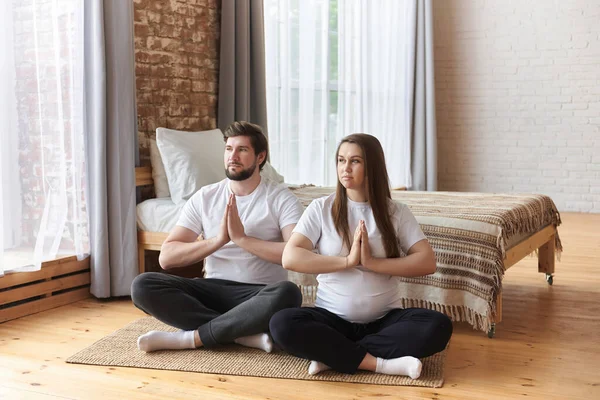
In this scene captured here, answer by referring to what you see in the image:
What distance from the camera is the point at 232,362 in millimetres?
2773

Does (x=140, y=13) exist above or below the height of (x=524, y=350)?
above

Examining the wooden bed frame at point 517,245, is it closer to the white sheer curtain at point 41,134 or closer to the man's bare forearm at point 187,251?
the white sheer curtain at point 41,134

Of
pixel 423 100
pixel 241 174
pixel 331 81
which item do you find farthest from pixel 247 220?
pixel 423 100

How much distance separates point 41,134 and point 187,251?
3.76ft

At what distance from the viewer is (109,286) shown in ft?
12.8

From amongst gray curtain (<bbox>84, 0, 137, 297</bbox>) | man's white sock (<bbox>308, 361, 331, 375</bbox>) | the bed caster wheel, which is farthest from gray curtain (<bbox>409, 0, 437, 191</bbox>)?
man's white sock (<bbox>308, 361, 331, 375</bbox>)

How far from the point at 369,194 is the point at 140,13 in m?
2.20

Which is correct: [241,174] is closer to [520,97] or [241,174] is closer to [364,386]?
[364,386]

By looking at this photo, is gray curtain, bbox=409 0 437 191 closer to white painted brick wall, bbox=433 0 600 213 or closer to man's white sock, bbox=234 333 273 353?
white painted brick wall, bbox=433 0 600 213

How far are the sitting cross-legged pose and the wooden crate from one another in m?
1.50

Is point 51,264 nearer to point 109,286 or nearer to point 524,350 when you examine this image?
point 109,286

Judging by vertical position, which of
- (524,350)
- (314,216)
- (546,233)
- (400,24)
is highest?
(400,24)

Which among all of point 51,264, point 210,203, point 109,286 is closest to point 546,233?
point 210,203

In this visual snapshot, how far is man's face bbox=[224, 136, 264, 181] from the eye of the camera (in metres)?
2.95
